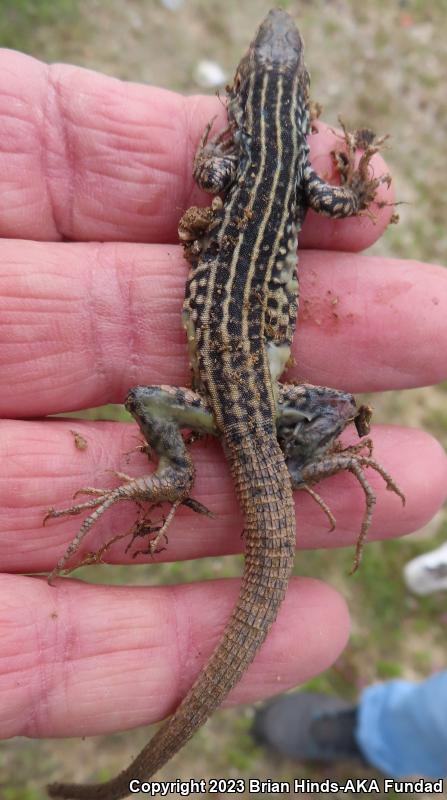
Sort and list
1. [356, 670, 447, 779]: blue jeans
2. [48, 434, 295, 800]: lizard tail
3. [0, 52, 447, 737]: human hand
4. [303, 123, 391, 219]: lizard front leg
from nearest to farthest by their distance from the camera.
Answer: [48, 434, 295, 800]: lizard tail, [0, 52, 447, 737]: human hand, [303, 123, 391, 219]: lizard front leg, [356, 670, 447, 779]: blue jeans

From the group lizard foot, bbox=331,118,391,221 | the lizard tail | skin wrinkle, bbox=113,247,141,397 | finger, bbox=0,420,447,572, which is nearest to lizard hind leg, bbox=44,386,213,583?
finger, bbox=0,420,447,572

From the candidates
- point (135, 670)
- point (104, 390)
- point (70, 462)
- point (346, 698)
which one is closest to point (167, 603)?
point (135, 670)

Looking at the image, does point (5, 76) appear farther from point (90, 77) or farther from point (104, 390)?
point (104, 390)

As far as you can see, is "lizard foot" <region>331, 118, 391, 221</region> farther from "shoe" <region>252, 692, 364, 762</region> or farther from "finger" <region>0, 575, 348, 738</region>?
"shoe" <region>252, 692, 364, 762</region>

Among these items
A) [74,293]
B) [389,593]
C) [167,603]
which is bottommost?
[389,593]

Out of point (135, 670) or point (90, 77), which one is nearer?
point (135, 670)

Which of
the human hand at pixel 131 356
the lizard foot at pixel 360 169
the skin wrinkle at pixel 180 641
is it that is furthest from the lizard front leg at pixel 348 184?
the skin wrinkle at pixel 180 641

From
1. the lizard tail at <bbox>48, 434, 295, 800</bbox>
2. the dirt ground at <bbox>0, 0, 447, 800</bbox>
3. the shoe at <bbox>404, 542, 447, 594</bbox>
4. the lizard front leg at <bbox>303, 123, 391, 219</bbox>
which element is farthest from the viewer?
the shoe at <bbox>404, 542, 447, 594</bbox>
